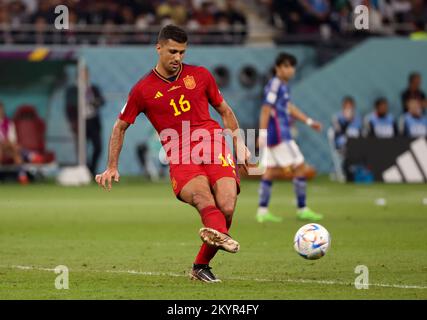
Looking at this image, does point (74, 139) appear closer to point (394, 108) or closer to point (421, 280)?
point (394, 108)

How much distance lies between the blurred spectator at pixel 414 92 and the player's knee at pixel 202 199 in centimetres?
1858

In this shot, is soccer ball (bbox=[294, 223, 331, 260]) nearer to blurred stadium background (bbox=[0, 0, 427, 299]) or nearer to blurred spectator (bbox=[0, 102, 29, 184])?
blurred stadium background (bbox=[0, 0, 427, 299])

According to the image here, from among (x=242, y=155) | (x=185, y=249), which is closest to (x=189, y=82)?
(x=242, y=155)

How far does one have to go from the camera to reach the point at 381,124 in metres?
28.2

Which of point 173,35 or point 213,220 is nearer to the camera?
point 213,220

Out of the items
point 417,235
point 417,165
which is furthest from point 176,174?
point 417,165

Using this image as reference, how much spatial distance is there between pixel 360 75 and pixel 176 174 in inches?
809

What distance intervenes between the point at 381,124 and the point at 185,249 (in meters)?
15.0

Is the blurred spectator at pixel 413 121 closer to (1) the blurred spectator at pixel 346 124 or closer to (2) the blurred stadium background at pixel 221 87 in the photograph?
(2) the blurred stadium background at pixel 221 87

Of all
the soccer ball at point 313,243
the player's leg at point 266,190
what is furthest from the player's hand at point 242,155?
the player's leg at point 266,190

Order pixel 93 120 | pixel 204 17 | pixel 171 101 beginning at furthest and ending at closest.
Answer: pixel 204 17
pixel 93 120
pixel 171 101

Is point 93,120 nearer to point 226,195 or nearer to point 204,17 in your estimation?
point 204,17

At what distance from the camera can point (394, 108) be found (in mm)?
30844
